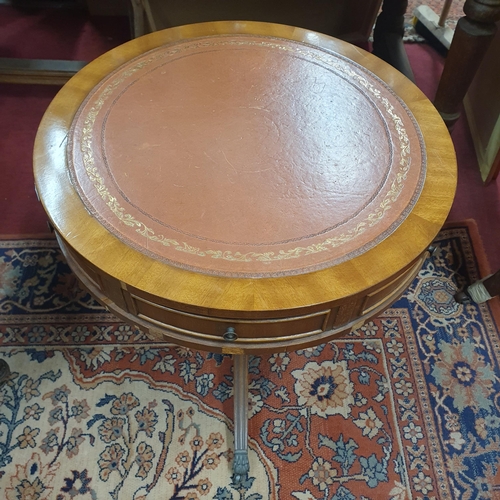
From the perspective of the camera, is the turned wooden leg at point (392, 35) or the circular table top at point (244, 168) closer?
the circular table top at point (244, 168)

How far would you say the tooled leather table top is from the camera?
2.21 feet

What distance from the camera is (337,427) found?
990mm

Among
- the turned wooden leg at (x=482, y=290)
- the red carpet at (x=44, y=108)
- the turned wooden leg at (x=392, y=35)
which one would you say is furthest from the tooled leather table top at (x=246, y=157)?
the turned wooden leg at (x=392, y=35)

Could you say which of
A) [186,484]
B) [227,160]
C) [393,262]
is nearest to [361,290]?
[393,262]

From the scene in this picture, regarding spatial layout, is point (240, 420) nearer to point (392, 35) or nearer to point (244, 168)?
point (244, 168)

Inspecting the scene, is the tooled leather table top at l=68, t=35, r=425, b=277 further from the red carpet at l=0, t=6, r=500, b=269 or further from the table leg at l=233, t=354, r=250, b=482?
the red carpet at l=0, t=6, r=500, b=269

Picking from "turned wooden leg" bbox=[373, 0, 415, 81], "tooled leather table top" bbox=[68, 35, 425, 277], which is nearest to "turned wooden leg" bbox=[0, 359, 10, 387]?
"tooled leather table top" bbox=[68, 35, 425, 277]

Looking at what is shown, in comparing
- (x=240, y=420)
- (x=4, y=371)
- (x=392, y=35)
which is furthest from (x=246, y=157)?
(x=392, y=35)

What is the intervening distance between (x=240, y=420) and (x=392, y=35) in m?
1.35

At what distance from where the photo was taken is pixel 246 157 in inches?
30.4

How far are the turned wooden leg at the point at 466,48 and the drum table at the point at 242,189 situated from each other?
0.31 metres

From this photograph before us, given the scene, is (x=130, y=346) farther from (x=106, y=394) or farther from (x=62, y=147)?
(x=62, y=147)

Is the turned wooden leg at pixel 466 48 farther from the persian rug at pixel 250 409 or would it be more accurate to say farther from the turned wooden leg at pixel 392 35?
the persian rug at pixel 250 409

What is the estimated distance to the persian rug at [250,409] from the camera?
3.03 feet
